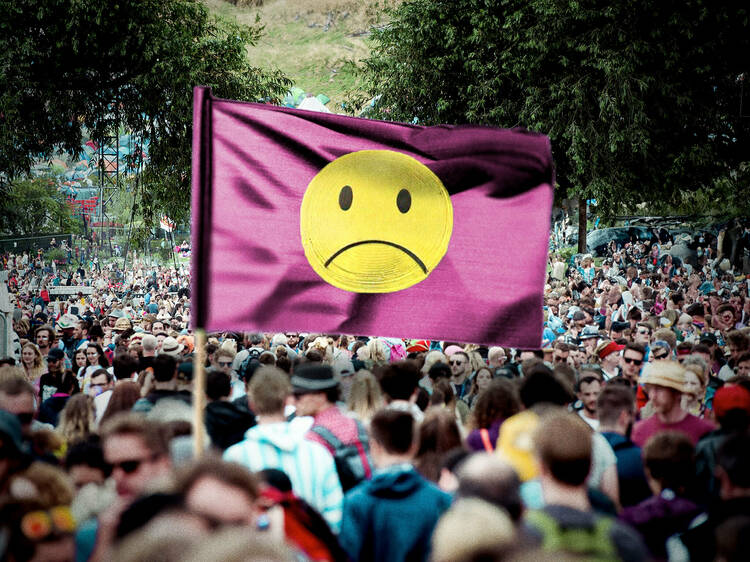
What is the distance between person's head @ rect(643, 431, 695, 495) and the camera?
4.39 metres

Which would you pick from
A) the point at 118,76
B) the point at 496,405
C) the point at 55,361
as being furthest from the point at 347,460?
the point at 118,76

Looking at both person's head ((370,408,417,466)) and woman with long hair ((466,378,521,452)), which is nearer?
person's head ((370,408,417,466))

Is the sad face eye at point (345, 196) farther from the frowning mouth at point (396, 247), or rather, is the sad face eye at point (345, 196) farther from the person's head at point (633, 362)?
the person's head at point (633, 362)

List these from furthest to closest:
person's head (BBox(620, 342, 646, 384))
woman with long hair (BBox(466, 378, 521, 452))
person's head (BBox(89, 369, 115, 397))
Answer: person's head (BBox(620, 342, 646, 384)), person's head (BBox(89, 369, 115, 397)), woman with long hair (BBox(466, 378, 521, 452))

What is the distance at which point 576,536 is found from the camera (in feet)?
10.1

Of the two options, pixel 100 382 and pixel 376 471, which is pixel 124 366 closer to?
pixel 100 382

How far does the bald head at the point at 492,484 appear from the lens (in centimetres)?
339

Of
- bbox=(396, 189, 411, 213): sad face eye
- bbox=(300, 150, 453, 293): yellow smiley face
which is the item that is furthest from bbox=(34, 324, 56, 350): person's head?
bbox=(396, 189, 411, 213): sad face eye

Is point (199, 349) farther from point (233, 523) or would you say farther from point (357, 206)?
point (357, 206)

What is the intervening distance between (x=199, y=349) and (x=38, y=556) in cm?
162

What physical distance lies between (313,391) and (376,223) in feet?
5.35

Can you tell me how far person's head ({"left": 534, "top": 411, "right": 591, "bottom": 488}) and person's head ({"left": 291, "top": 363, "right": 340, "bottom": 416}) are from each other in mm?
1873

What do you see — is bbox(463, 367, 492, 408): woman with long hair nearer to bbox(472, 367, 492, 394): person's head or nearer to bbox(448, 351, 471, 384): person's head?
bbox(472, 367, 492, 394): person's head

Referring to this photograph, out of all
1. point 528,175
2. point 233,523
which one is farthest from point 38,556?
point 528,175
